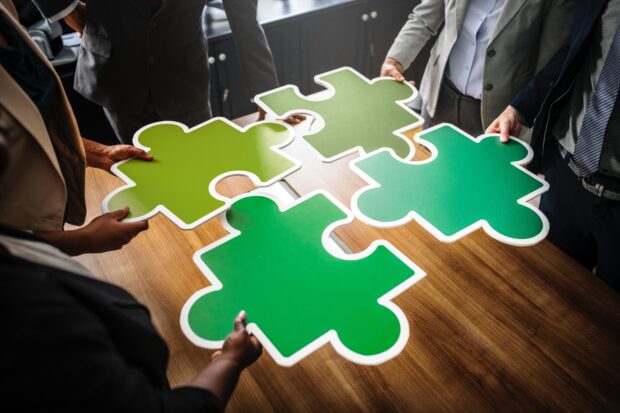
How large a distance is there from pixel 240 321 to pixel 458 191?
0.72m

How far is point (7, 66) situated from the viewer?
1.07 meters

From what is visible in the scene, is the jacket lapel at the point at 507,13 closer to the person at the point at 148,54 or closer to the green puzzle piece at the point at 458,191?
the green puzzle piece at the point at 458,191

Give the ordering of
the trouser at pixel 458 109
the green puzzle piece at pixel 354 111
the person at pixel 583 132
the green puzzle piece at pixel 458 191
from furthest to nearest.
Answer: the trouser at pixel 458 109
the green puzzle piece at pixel 354 111
the person at pixel 583 132
the green puzzle piece at pixel 458 191

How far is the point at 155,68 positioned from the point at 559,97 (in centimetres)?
155

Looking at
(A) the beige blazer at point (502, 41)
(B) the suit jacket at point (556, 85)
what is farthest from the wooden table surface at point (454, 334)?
(A) the beige blazer at point (502, 41)

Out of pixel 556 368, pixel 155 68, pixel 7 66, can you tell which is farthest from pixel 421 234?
pixel 155 68

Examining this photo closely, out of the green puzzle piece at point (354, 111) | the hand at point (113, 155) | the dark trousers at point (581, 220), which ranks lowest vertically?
the dark trousers at point (581, 220)

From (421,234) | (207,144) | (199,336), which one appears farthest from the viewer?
(207,144)

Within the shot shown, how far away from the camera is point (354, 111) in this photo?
1604 millimetres

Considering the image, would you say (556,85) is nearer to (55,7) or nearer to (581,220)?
(581,220)

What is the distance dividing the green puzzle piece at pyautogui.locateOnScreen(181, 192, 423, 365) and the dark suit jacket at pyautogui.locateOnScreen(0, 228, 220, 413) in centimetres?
30

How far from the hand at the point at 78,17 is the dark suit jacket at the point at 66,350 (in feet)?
5.03

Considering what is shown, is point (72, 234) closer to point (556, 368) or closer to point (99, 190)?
point (99, 190)

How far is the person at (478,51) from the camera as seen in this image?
168 cm
